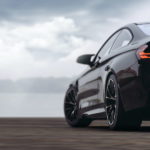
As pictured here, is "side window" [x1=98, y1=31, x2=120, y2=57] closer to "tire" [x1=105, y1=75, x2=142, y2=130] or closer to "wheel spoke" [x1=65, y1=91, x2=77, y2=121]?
"tire" [x1=105, y1=75, x2=142, y2=130]

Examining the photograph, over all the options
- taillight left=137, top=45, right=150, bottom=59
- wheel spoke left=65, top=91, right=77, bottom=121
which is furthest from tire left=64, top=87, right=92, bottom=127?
taillight left=137, top=45, right=150, bottom=59

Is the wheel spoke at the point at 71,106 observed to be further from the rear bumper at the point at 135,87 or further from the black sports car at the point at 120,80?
the rear bumper at the point at 135,87

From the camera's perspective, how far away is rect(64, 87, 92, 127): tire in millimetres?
11164

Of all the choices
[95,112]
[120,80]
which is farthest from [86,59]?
[120,80]

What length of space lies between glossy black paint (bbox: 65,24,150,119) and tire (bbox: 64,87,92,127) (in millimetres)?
857

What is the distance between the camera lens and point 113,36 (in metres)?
9.98

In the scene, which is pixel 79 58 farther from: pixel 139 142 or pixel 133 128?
pixel 139 142

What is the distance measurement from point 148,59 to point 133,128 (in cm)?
167

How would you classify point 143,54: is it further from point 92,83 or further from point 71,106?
point 71,106

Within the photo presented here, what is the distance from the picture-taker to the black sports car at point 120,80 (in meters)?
8.15

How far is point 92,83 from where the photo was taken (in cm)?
1020

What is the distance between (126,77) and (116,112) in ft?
1.81

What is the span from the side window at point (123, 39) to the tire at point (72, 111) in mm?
2000

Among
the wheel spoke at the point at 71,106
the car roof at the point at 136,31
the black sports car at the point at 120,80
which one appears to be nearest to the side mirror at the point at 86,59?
the black sports car at the point at 120,80
